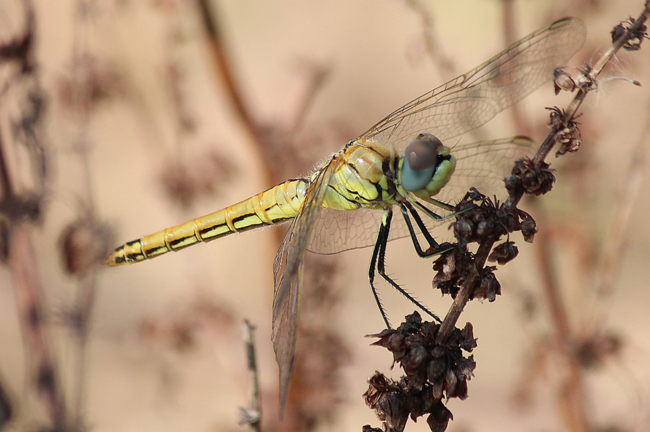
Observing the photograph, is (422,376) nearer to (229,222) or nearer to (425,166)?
(425,166)

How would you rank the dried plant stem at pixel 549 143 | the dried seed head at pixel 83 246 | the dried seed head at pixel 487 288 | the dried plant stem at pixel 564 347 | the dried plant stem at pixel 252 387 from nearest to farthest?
the dried plant stem at pixel 549 143 < the dried seed head at pixel 487 288 < the dried plant stem at pixel 252 387 < the dried seed head at pixel 83 246 < the dried plant stem at pixel 564 347

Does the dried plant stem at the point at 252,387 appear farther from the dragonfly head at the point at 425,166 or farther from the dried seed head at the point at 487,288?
the dragonfly head at the point at 425,166

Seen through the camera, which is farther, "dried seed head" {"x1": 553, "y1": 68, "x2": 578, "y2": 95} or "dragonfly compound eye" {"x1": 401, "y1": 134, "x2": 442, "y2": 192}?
"dragonfly compound eye" {"x1": 401, "y1": 134, "x2": 442, "y2": 192}

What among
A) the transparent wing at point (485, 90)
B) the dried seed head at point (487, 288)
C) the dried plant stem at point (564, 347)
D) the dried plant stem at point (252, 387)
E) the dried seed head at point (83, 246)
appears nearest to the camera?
the dried seed head at point (487, 288)

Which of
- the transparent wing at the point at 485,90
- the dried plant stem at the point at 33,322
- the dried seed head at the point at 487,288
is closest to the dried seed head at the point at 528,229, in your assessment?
the dried seed head at the point at 487,288

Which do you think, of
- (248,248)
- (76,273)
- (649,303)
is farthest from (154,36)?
(649,303)

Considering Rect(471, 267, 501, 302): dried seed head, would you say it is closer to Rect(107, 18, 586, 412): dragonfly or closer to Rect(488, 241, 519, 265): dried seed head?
Rect(488, 241, 519, 265): dried seed head

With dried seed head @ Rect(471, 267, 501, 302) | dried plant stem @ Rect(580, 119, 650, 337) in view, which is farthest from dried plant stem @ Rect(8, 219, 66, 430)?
dried plant stem @ Rect(580, 119, 650, 337)
